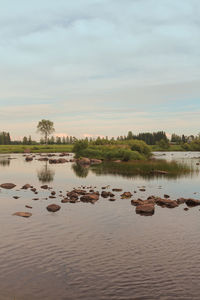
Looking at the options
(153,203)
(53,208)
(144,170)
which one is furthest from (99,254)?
(144,170)

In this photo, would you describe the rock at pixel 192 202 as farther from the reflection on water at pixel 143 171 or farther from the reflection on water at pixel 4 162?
the reflection on water at pixel 4 162

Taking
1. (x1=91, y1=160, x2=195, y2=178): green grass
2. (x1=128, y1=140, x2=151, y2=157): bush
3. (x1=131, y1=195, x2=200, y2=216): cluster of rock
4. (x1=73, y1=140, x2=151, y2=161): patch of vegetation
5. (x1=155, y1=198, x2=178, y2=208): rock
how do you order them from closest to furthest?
1. (x1=131, y1=195, x2=200, y2=216): cluster of rock
2. (x1=155, y1=198, x2=178, y2=208): rock
3. (x1=91, y1=160, x2=195, y2=178): green grass
4. (x1=73, y1=140, x2=151, y2=161): patch of vegetation
5. (x1=128, y1=140, x2=151, y2=157): bush

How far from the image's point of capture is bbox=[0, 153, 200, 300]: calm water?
1402 cm

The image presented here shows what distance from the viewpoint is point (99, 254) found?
18047mm

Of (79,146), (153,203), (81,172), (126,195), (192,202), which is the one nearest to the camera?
(153,203)

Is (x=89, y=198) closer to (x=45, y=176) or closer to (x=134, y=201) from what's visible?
(x=134, y=201)

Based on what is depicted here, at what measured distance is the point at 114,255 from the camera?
17.9 meters

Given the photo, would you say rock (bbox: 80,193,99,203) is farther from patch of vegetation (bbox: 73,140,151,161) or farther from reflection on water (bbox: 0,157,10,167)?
patch of vegetation (bbox: 73,140,151,161)

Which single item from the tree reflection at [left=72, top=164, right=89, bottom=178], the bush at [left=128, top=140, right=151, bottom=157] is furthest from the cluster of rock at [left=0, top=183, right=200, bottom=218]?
the bush at [left=128, top=140, right=151, bottom=157]

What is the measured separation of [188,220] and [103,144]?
95.3 metres

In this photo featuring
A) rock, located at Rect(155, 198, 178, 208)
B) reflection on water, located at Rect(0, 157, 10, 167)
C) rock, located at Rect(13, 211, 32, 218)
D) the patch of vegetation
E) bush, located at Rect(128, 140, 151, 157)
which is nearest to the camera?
rock, located at Rect(13, 211, 32, 218)

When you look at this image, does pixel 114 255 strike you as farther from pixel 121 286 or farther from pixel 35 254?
pixel 35 254

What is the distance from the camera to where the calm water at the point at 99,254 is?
14.0m

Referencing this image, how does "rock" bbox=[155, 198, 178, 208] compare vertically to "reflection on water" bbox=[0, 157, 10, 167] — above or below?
below
